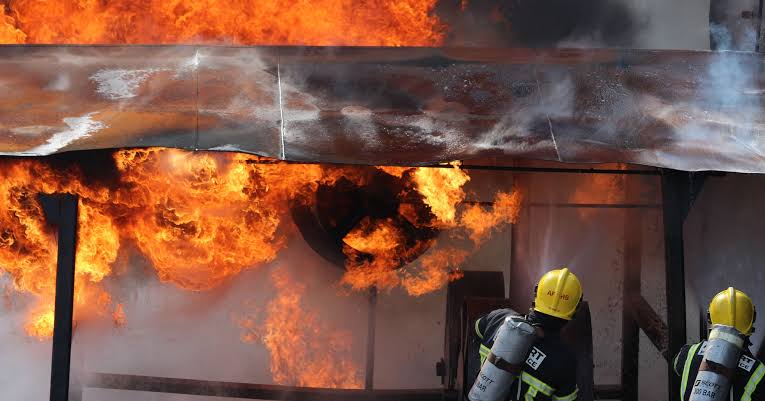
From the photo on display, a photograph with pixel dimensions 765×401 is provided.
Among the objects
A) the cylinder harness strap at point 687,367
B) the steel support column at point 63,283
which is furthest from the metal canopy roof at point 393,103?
the cylinder harness strap at point 687,367

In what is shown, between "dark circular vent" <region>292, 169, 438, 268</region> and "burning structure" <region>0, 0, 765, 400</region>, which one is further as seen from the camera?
"dark circular vent" <region>292, 169, 438, 268</region>

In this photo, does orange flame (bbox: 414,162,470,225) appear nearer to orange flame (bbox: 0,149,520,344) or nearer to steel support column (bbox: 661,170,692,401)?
orange flame (bbox: 0,149,520,344)

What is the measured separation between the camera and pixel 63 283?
4.63 m

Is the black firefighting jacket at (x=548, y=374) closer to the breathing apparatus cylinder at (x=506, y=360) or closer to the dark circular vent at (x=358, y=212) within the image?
the breathing apparatus cylinder at (x=506, y=360)

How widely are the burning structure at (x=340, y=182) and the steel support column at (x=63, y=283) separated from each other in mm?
13

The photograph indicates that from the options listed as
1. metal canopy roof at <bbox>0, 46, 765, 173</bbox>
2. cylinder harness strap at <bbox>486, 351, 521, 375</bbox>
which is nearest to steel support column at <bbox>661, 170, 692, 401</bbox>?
metal canopy roof at <bbox>0, 46, 765, 173</bbox>

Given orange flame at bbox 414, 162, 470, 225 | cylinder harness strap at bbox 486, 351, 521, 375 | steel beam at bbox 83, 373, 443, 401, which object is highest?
orange flame at bbox 414, 162, 470, 225

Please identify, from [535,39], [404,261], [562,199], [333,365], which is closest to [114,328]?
[333,365]

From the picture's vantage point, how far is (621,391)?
6.40 metres

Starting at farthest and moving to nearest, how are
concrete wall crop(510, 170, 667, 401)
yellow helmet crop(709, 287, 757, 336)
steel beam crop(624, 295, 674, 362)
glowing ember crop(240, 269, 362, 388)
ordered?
1. glowing ember crop(240, 269, 362, 388)
2. concrete wall crop(510, 170, 667, 401)
3. steel beam crop(624, 295, 674, 362)
4. yellow helmet crop(709, 287, 757, 336)

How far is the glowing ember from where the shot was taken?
828 centimetres

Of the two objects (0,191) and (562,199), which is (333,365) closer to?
(562,199)

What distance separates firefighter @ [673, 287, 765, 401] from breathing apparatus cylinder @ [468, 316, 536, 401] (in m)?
0.88

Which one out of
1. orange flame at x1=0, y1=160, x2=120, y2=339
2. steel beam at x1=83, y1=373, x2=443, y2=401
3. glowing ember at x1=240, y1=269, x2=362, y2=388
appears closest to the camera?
orange flame at x1=0, y1=160, x2=120, y2=339
